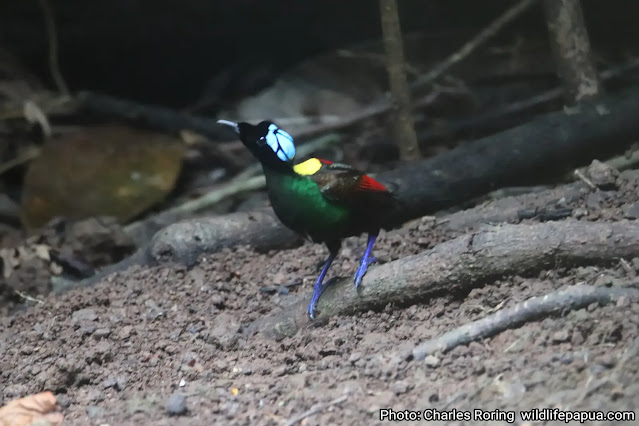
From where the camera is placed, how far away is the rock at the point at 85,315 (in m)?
3.38

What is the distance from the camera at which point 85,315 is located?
3.41 metres

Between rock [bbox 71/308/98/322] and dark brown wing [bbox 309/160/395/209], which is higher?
dark brown wing [bbox 309/160/395/209]

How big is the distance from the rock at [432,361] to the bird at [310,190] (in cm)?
58

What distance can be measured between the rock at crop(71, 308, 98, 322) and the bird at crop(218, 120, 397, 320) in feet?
3.39

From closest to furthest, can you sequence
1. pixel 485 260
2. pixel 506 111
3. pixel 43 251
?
pixel 485 260 < pixel 43 251 < pixel 506 111

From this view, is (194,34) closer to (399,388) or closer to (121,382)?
(121,382)

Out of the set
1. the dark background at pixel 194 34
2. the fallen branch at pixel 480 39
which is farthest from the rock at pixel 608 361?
the dark background at pixel 194 34

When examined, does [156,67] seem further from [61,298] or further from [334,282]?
[334,282]

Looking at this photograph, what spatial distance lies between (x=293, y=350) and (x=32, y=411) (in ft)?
3.34

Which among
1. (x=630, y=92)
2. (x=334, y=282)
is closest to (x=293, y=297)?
(x=334, y=282)

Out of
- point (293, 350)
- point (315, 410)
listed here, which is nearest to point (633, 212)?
point (293, 350)

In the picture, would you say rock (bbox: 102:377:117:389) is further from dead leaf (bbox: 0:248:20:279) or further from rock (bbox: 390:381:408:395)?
dead leaf (bbox: 0:248:20:279)

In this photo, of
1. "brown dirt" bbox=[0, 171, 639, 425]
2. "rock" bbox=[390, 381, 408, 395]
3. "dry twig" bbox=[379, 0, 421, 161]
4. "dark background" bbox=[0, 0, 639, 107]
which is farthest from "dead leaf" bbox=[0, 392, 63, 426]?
"dark background" bbox=[0, 0, 639, 107]

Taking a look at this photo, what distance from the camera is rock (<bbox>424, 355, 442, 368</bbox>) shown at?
254cm
